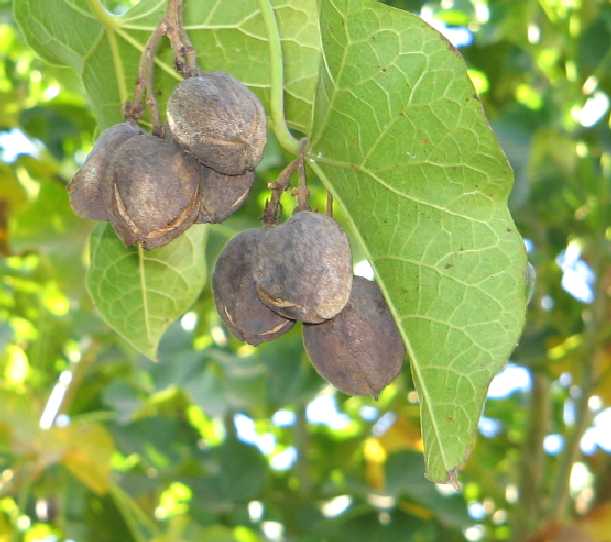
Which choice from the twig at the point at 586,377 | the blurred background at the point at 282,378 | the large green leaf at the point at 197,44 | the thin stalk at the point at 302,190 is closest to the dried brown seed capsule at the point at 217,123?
the thin stalk at the point at 302,190

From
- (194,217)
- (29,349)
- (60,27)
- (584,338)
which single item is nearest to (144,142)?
(194,217)

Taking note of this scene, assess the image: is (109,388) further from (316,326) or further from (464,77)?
(464,77)

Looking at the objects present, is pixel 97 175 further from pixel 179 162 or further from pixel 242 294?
pixel 242 294

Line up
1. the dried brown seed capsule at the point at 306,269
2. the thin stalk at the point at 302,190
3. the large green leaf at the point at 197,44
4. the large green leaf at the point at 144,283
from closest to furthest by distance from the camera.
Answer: the dried brown seed capsule at the point at 306,269
the thin stalk at the point at 302,190
the large green leaf at the point at 197,44
the large green leaf at the point at 144,283

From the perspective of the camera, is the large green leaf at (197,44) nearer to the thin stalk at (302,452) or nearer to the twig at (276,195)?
the twig at (276,195)

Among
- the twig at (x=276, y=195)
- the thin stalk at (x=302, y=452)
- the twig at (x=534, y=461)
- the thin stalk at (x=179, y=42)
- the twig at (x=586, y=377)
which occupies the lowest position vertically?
the thin stalk at (x=302, y=452)

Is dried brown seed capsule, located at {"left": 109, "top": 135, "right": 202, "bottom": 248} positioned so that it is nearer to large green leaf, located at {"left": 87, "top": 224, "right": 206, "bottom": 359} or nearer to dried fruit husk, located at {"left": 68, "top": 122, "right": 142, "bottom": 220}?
dried fruit husk, located at {"left": 68, "top": 122, "right": 142, "bottom": 220}

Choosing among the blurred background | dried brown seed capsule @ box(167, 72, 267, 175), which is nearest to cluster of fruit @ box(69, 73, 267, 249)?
dried brown seed capsule @ box(167, 72, 267, 175)
